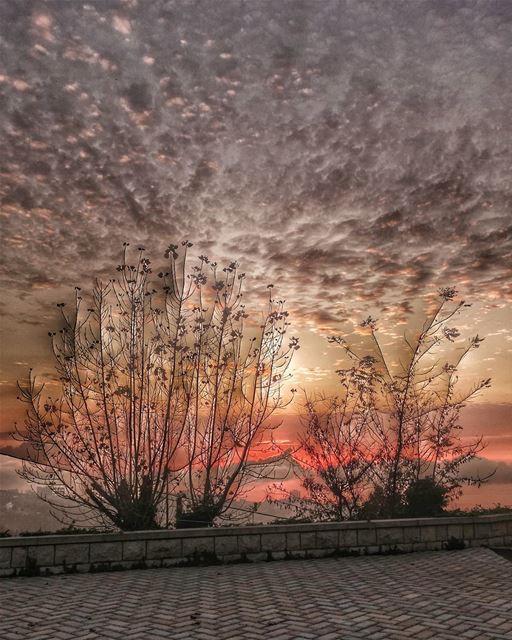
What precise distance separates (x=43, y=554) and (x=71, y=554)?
40 centimetres

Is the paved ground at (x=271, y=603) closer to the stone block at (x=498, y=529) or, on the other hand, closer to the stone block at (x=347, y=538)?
the stone block at (x=347, y=538)

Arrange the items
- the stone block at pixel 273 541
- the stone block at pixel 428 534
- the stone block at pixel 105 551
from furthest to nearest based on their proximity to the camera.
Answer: the stone block at pixel 428 534 < the stone block at pixel 273 541 < the stone block at pixel 105 551

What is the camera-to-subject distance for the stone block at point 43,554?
8641 mm

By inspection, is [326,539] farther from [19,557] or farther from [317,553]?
[19,557]

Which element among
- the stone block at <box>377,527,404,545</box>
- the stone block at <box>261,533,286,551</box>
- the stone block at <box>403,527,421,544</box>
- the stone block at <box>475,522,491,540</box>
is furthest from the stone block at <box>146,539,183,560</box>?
the stone block at <box>475,522,491,540</box>

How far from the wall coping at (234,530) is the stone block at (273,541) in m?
0.06

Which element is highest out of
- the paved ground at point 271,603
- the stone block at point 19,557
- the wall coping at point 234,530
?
the wall coping at point 234,530

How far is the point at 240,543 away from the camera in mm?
9859

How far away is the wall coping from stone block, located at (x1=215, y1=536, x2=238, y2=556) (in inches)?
2.6

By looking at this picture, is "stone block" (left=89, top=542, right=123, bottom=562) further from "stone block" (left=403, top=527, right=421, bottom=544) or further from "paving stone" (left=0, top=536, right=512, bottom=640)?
"stone block" (left=403, top=527, right=421, bottom=544)

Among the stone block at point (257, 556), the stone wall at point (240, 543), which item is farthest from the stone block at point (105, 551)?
the stone block at point (257, 556)

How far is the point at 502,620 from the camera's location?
595 centimetres

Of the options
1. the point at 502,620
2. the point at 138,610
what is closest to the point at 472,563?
the point at 502,620

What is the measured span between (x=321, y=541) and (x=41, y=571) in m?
4.62
